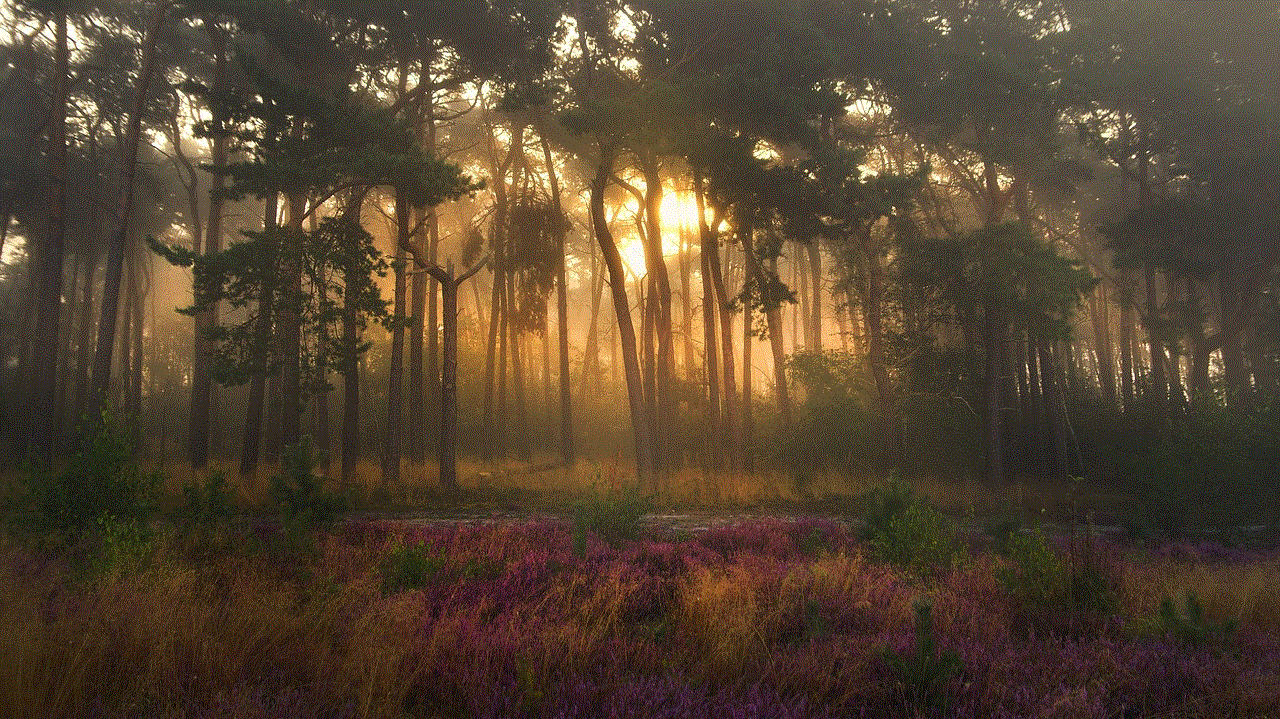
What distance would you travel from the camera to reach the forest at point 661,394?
448cm

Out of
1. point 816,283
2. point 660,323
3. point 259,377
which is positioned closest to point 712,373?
point 660,323

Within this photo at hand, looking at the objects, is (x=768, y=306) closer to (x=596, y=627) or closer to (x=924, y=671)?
(x=596, y=627)

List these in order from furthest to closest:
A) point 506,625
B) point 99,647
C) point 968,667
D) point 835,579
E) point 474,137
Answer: point 474,137
point 835,579
point 506,625
point 968,667
point 99,647

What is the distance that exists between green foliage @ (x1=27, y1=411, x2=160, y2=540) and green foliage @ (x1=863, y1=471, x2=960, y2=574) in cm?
830

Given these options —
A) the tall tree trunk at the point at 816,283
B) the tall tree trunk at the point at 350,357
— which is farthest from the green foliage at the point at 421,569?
the tall tree trunk at the point at 816,283

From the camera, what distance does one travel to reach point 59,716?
3.57 meters

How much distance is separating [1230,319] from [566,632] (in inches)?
1129

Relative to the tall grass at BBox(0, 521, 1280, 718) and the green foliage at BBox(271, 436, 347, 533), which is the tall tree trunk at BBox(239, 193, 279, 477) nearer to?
the green foliage at BBox(271, 436, 347, 533)

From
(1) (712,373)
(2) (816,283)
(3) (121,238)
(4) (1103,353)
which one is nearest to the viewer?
(3) (121,238)

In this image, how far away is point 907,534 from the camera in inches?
323

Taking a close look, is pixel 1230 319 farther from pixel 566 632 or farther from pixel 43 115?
pixel 43 115

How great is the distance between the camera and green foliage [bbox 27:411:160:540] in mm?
7531

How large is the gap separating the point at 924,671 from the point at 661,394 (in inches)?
680

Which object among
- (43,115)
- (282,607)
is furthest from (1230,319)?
(43,115)
